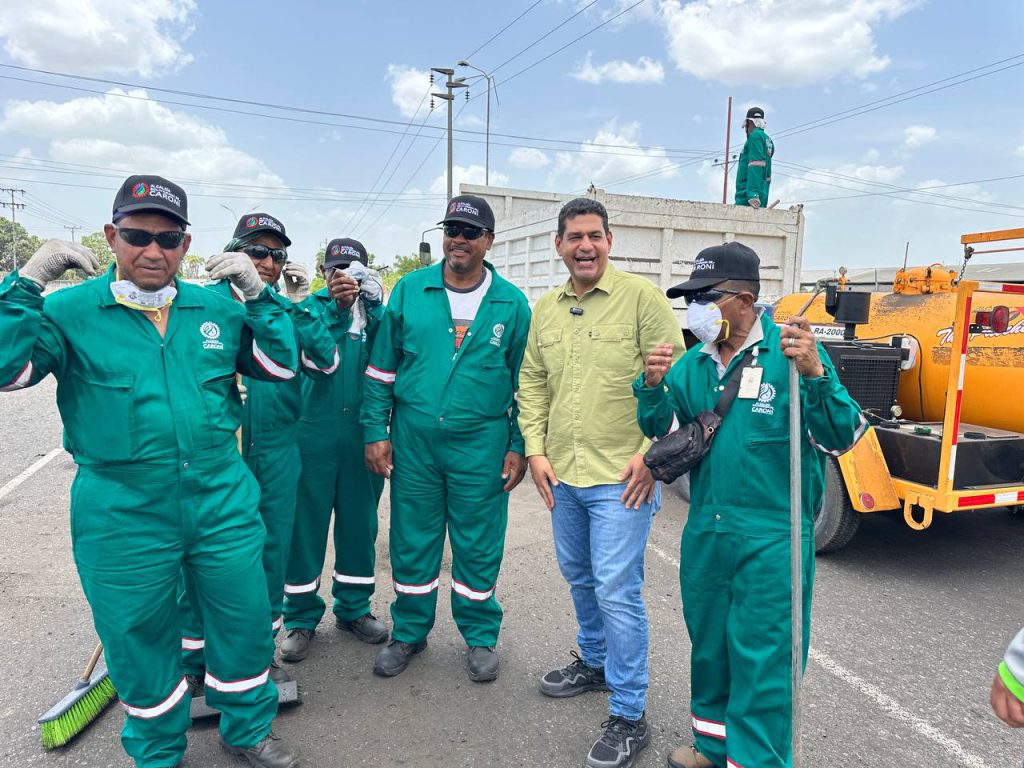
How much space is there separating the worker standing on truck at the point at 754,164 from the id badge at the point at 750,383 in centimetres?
621

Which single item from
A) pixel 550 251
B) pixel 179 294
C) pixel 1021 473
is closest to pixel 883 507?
pixel 1021 473

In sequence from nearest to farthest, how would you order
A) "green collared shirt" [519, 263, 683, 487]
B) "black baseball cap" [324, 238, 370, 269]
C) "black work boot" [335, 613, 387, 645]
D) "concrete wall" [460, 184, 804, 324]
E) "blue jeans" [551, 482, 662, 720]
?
"blue jeans" [551, 482, 662, 720], "green collared shirt" [519, 263, 683, 487], "black work boot" [335, 613, 387, 645], "black baseball cap" [324, 238, 370, 269], "concrete wall" [460, 184, 804, 324]

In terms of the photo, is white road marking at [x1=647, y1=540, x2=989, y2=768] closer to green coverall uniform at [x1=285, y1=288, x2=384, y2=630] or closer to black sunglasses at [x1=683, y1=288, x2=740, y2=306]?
black sunglasses at [x1=683, y1=288, x2=740, y2=306]

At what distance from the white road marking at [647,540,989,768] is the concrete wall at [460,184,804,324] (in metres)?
4.26

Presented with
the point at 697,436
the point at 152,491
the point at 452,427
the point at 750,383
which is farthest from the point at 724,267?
the point at 152,491

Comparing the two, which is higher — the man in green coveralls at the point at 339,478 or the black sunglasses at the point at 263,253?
the black sunglasses at the point at 263,253

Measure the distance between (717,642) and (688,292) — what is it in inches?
46.9

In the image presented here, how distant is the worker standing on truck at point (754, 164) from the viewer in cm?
753

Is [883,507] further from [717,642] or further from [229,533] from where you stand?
[229,533]

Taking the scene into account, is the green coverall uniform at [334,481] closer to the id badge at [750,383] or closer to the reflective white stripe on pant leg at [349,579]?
the reflective white stripe on pant leg at [349,579]

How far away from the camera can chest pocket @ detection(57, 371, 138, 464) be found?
86.0 inches

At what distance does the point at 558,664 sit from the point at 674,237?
545cm

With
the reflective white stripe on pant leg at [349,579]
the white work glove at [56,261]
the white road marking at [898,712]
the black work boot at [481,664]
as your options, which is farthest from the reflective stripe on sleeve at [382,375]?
the white road marking at [898,712]

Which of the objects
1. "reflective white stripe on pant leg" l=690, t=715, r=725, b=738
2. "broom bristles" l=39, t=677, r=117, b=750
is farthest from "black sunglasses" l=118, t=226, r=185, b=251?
"reflective white stripe on pant leg" l=690, t=715, r=725, b=738
